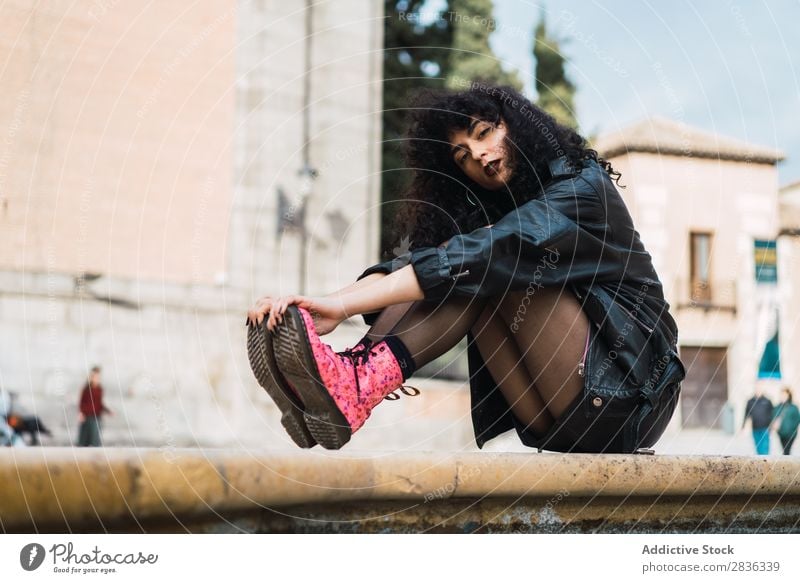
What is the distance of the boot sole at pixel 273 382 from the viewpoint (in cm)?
173

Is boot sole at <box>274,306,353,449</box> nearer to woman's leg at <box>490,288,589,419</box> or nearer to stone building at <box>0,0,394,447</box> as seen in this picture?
woman's leg at <box>490,288,589,419</box>

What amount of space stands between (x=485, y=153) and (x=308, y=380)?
2.24ft

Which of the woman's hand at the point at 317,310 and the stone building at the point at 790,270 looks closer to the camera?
the woman's hand at the point at 317,310

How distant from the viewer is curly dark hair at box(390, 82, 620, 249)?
211cm

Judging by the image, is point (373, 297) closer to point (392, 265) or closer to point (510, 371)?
point (392, 265)

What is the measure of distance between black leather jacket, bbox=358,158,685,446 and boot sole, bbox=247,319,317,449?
0.29m

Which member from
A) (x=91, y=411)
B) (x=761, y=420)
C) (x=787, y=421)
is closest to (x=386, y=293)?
(x=91, y=411)

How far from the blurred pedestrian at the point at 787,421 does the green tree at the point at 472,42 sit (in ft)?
13.1

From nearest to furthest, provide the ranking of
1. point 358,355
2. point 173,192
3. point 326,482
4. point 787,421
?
point 326,482 < point 358,355 < point 173,192 < point 787,421

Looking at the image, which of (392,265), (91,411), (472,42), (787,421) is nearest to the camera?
(392,265)

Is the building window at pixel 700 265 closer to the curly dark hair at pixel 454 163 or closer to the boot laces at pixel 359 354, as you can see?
the curly dark hair at pixel 454 163

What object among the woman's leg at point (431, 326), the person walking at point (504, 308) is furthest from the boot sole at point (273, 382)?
the woman's leg at point (431, 326)

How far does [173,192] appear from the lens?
7.82m
